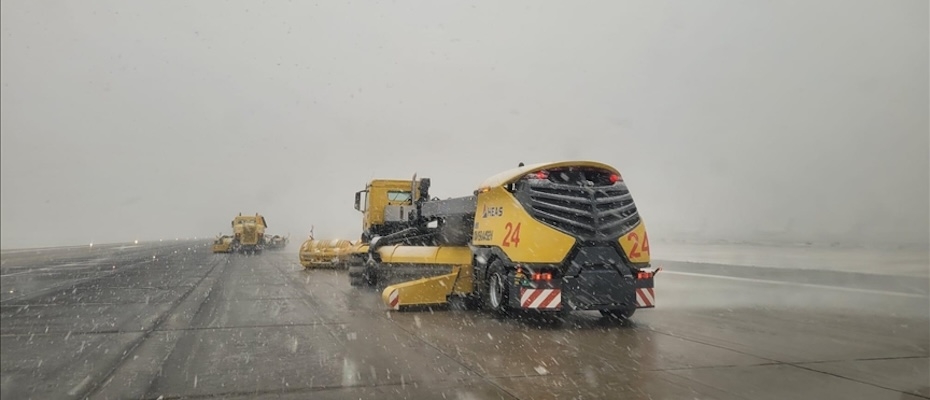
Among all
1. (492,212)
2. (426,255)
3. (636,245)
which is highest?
(492,212)

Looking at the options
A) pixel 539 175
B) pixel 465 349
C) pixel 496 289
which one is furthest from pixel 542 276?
pixel 465 349

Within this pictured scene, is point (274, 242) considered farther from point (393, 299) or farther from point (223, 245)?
point (393, 299)

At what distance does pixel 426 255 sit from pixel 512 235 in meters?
3.60

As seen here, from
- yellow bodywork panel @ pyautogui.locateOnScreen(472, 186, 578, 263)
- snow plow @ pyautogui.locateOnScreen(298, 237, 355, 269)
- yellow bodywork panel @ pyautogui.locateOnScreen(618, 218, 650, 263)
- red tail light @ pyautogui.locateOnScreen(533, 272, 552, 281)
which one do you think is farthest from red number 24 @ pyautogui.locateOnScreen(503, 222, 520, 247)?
snow plow @ pyautogui.locateOnScreen(298, 237, 355, 269)

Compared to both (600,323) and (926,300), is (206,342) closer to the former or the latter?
(600,323)

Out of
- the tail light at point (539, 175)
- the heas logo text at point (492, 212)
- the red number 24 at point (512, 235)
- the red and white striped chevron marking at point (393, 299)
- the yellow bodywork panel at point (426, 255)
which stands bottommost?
→ the red and white striped chevron marking at point (393, 299)

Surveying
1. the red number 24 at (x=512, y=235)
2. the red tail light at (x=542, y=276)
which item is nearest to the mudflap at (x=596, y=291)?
the red tail light at (x=542, y=276)

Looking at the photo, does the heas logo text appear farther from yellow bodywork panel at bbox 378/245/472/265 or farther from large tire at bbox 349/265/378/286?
large tire at bbox 349/265/378/286

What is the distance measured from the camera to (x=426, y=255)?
41.7 ft

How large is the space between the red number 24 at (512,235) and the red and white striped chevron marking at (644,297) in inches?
84.1

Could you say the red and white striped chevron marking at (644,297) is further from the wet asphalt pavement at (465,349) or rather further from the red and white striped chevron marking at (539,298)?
the red and white striped chevron marking at (539,298)

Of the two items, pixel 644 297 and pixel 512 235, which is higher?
pixel 512 235

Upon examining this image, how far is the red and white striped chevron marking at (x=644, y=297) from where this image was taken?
9.46 metres

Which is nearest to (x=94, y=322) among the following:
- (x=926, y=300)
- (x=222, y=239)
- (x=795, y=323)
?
(x=795, y=323)
